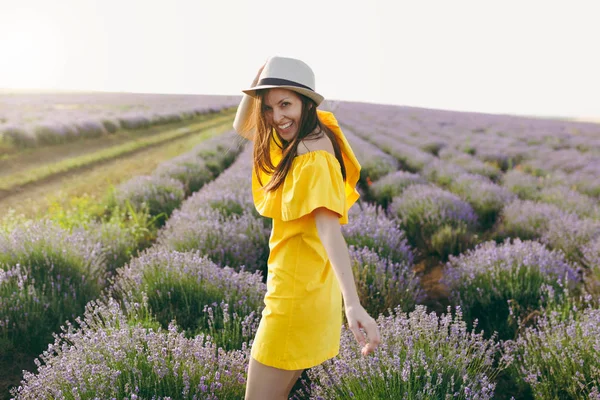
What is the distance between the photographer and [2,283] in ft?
9.61

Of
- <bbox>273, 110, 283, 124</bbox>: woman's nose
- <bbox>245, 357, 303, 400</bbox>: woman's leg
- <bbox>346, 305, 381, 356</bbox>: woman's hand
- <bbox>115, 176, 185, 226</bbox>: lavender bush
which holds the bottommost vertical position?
<bbox>115, 176, 185, 226</bbox>: lavender bush

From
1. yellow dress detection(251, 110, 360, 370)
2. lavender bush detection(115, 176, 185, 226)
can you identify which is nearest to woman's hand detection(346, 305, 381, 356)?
yellow dress detection(251, 110, 360, 370)

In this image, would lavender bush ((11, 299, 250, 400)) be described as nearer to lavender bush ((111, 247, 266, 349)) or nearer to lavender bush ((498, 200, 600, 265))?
lavender bush ((111, 247, 266, 349))

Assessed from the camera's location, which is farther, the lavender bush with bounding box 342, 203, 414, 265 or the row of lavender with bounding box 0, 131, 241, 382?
the lavender bush with bounding box 342, 203, 414, 265

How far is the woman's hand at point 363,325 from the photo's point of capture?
4.57 feet

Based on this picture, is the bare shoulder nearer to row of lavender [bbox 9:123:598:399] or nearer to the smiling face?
the smiling face

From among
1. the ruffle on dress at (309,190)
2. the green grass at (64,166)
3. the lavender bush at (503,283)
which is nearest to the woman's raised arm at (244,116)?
the ruffle on dress at (309,190)

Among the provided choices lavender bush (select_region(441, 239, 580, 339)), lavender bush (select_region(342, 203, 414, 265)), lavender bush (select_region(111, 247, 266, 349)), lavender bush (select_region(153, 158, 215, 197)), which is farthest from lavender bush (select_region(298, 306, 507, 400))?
lavender bush (select_region(153, 158, 215, 197))

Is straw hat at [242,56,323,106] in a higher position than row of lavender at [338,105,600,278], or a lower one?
higher

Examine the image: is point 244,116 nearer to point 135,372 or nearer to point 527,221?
point 135,372

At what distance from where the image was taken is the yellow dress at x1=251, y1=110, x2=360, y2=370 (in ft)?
4.96

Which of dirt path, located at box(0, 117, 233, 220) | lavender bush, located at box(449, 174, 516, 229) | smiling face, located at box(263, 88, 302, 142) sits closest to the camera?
smiling face, located at box(263, 88, 302, 142)

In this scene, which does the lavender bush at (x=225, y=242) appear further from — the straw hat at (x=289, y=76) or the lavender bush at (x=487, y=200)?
the lavender bush at (x=487, y=200)

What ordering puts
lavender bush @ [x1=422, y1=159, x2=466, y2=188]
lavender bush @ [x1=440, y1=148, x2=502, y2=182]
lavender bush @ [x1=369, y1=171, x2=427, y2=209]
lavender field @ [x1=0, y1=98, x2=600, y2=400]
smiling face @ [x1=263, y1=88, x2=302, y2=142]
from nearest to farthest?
smiling face @ [x1=263, y1=88, x2=302, y2=142] < lavender field @ [x1=0, y1=98, x2=600, y2=400] < lavender bush @ [x1=369, y1=171, x2=427, y2=209] < lavender bush @ [x1=422, y1=159, x2=466, y2=188] < lavender bush @ [x1=440, y1=148, x2=502, y2=182]
